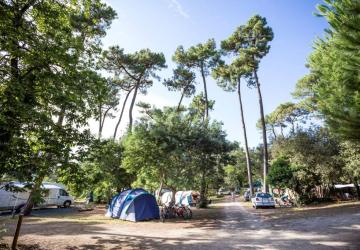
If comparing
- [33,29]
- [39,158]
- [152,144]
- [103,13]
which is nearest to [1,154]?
[39,158]

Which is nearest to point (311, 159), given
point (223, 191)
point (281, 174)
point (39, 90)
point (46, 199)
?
point (281, 174)

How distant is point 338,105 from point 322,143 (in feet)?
54.6

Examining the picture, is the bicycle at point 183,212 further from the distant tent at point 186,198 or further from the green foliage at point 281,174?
the distant tent at point 186,198

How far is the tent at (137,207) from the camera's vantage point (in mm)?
17469

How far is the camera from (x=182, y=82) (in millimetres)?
30469

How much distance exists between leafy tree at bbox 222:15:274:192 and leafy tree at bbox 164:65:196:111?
512cm

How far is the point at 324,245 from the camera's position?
902cm

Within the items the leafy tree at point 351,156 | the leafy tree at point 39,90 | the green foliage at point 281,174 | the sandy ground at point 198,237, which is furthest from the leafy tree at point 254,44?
the leafy tree at point 39,90

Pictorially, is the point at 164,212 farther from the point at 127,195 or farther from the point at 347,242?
the point at 347,242

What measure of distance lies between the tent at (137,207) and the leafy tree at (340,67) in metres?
11.8

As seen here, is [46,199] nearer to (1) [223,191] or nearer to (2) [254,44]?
(2) [254,44]

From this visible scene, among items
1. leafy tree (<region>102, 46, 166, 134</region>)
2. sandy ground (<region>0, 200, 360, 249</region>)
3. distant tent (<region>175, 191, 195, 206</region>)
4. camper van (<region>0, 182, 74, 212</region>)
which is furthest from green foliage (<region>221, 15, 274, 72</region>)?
camper van (<region>0, 182, 74, 212</region>)

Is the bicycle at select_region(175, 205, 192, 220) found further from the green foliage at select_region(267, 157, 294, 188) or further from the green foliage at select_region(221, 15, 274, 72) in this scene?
the green foliage at select_region(221, 15, 274, 72)

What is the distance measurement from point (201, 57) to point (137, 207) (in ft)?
56.3
